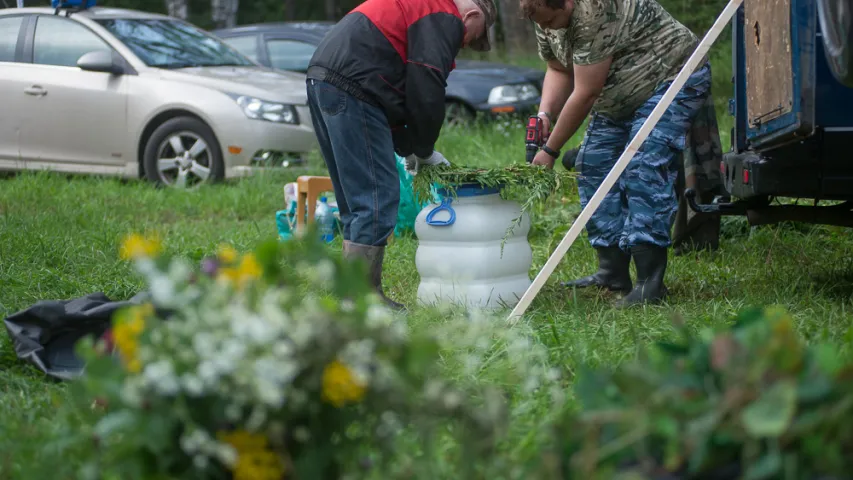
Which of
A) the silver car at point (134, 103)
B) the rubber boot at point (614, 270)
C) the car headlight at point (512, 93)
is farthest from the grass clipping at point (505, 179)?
Result: the car headlight at point (512, 93)

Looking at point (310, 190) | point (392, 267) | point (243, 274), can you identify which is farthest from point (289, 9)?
point (243, 274)

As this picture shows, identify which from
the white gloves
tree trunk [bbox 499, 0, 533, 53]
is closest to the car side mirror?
the white gloves

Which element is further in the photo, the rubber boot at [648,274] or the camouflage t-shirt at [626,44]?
the rubber boot at [648,274]

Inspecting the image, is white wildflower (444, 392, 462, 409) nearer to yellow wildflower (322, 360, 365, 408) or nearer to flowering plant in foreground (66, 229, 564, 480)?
flowering plant in foreground (66, 229, 564, 480)

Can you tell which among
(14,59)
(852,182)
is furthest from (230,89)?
(852,182)

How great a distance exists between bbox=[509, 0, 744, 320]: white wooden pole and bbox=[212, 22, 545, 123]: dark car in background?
6.63 metres

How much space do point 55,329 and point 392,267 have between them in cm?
228

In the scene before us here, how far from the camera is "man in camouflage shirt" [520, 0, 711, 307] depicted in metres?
4.22

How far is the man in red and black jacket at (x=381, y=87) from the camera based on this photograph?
13.5 feet

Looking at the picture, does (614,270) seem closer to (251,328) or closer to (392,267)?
(392,267)

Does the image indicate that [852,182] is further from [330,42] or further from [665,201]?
[330,42]

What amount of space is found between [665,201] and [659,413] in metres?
2.95

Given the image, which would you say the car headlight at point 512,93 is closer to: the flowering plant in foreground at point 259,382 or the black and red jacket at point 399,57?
the black and red jacket at point 399,57

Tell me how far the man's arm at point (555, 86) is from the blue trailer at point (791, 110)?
76 centimetres
